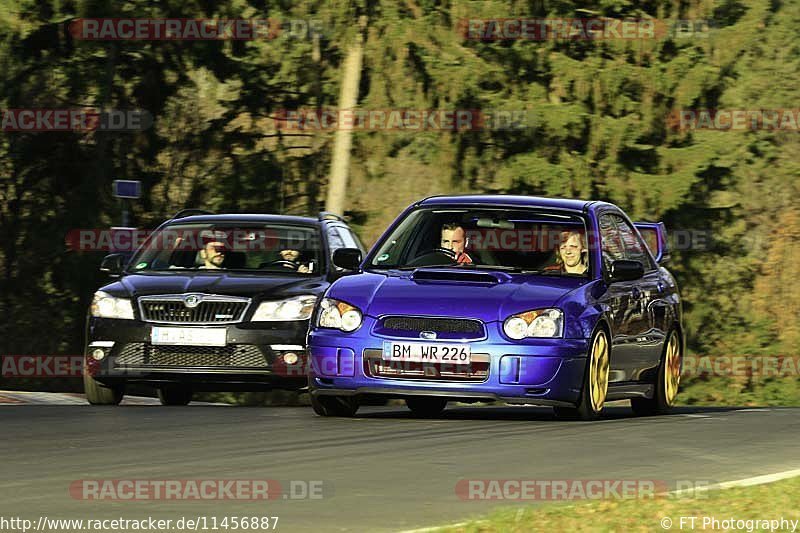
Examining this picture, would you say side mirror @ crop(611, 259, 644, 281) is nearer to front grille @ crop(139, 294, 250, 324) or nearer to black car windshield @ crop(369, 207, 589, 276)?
black car windshield @ crop(369, 207, 589, 276)

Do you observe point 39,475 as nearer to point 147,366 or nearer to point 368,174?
point 147,366

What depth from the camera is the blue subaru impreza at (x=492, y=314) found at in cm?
1269

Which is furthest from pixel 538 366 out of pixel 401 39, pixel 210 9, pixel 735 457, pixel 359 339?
pixel 210 9

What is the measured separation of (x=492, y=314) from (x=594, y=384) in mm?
1139

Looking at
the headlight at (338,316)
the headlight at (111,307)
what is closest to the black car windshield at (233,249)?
the headlight at (111,307)

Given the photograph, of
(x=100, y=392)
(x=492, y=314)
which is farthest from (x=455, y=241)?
(x=100, y=392)

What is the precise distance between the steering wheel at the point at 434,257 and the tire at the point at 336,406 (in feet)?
3.98

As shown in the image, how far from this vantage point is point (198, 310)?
50.9ft

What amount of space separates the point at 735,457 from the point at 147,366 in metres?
6.12

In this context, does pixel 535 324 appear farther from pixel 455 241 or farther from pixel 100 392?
pixel 100 392

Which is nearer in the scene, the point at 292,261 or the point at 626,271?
the point at 626,271

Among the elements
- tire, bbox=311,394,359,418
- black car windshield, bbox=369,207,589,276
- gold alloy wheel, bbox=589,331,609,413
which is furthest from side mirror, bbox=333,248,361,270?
gold alloy wheel, bbox=589,331,609,413

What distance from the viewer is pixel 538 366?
A: 12.7 m

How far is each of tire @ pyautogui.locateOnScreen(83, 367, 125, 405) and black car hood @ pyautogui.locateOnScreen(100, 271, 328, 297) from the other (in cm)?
81
